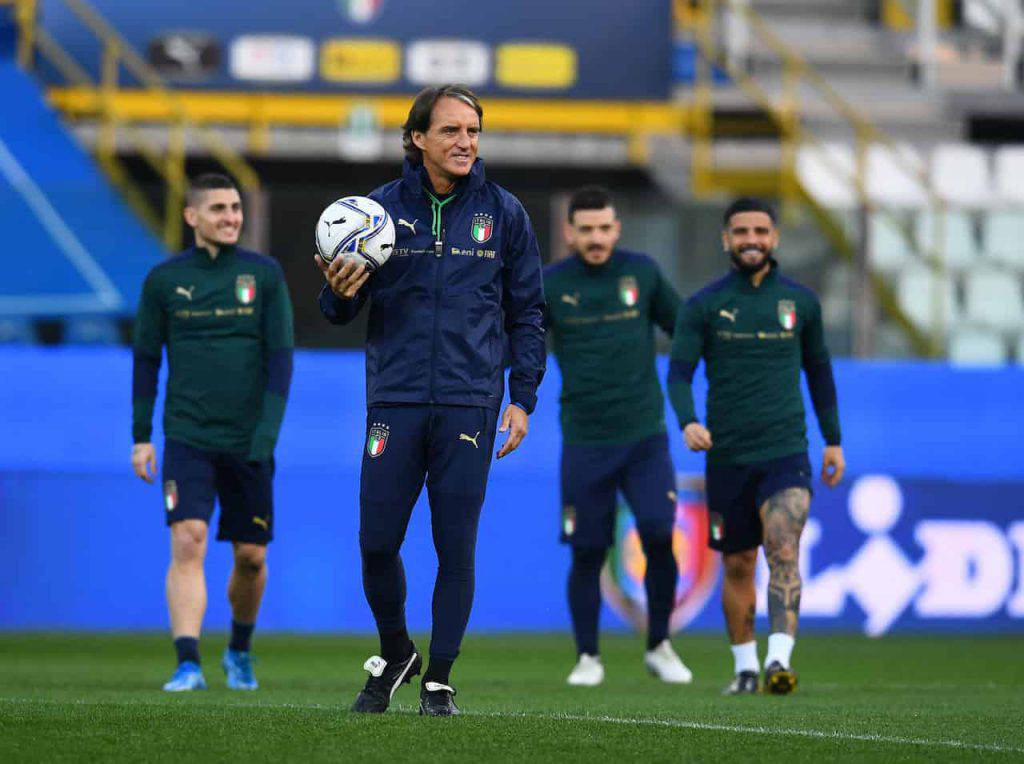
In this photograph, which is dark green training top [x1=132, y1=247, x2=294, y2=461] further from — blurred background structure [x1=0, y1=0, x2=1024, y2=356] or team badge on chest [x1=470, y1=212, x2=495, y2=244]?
blurred background structure [x1=0, y1=0, x2=1024, y2=356]

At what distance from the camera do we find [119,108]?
60.4 ft

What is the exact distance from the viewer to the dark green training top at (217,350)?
Answer: 884 centimetres

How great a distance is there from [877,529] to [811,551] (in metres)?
0.50

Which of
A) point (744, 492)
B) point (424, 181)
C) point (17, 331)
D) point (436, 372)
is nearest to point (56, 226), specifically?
point (17, 331)

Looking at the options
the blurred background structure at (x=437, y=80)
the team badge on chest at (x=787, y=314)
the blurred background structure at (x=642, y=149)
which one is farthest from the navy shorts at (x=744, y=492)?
the blurred background structure at (x=437, y=80)

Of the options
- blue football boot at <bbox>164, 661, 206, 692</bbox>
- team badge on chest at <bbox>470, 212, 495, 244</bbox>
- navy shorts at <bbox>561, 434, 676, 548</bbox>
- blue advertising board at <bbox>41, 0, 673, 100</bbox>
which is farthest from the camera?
blue advertising board at <bbox>41, 0, 673, 100</bbox>

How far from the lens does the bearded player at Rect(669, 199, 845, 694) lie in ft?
29.7

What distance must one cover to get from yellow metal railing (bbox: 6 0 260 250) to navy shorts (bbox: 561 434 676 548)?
819 centimetres

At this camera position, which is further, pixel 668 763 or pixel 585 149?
pixel 585 149

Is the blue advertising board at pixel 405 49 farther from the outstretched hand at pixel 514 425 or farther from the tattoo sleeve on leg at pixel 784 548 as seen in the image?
the outstretched hand at pixel 514 425

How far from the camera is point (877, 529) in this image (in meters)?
13.9

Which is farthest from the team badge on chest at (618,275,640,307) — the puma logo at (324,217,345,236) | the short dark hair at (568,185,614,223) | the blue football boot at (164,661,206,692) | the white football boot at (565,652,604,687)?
the puma logo at (324,217,345,236)

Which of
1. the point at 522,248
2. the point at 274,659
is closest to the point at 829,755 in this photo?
the point at 522,248

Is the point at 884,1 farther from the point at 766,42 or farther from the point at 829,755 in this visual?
the point at 829,755
